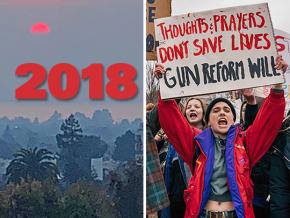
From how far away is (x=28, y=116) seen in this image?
212 centimetres

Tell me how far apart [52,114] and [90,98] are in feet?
0.56

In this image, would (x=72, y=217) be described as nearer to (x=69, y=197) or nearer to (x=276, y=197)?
(x=69, y=197)

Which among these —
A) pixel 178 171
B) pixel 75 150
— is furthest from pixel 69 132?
pixel 178 171

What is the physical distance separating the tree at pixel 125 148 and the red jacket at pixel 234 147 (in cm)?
88

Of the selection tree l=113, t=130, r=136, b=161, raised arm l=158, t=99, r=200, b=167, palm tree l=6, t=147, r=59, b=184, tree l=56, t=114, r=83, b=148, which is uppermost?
raised arm l=158, t=99, r=200, b=167

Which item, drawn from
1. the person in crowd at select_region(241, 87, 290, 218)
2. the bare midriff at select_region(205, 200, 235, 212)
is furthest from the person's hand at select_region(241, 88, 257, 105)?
the bare midriff at select_region(205, 200, 235, 212)

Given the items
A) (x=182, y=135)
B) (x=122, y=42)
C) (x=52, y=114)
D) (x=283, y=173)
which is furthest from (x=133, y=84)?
(x=283, y=173)

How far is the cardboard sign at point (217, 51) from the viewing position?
9.45ft

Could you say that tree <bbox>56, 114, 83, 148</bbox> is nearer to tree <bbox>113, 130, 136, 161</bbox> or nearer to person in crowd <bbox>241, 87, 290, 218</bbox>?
tree <bbox>113, 130, 136, 161</bbox>

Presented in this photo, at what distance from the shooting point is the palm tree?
2.11 m

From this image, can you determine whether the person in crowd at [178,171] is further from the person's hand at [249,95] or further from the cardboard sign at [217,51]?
the cardboard sign at [217,51]

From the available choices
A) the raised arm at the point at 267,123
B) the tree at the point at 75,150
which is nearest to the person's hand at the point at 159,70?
the raised arm at the point at 267,123

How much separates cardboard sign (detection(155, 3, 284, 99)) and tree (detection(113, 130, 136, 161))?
0.81 meters

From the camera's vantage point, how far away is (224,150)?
2.96 metres
